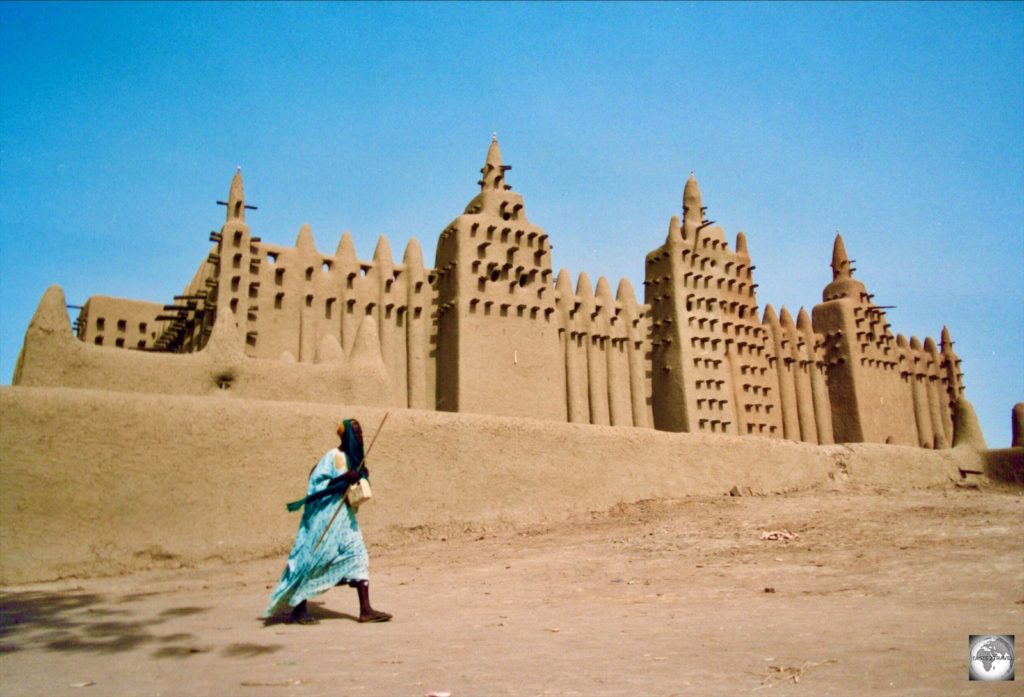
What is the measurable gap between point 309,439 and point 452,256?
34.5ft

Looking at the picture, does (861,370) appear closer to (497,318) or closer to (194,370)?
(497,318)

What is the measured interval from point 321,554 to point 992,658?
487cm

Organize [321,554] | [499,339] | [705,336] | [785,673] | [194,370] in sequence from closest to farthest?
[785,673], [321,554], [194,370], [499,339], [705,336]

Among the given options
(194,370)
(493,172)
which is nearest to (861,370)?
(493,172)

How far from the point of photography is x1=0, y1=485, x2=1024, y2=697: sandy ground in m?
4.30

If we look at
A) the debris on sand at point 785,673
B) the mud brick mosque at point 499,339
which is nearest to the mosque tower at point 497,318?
the mud brick mosque at point 499,339

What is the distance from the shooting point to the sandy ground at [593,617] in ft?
14.1

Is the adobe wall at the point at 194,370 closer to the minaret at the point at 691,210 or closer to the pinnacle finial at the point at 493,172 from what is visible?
the pinnacle finial at the point at 493,172

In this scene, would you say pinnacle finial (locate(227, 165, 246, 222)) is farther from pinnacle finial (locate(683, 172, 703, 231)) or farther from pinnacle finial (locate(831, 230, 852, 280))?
pinnacle finial (locate(831, 230, 852, 280))

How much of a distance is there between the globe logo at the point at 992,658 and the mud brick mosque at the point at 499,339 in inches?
434

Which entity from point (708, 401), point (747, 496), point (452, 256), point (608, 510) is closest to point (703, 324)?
point (708, 401)

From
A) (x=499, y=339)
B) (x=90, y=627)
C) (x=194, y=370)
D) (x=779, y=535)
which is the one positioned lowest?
(x=90, y=627)

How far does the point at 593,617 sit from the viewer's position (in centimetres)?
652

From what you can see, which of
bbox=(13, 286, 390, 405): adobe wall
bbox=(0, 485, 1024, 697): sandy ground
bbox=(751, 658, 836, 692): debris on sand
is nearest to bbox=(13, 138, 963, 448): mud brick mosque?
bbox=(13, 286, 390, 405): adobe wall
